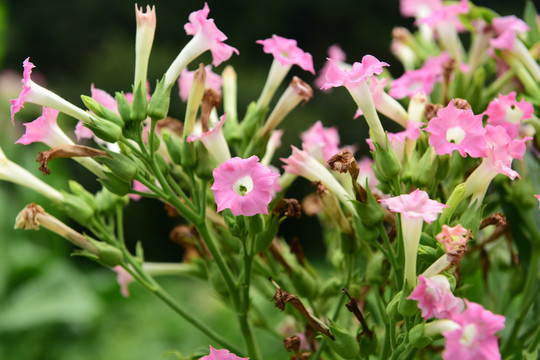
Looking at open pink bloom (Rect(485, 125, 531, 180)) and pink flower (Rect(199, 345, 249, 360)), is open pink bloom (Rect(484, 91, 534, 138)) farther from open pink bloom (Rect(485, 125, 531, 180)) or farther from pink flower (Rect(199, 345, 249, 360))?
pink flower (Rect(199, 345, 249, 360))

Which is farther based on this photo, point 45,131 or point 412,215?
point 45,131

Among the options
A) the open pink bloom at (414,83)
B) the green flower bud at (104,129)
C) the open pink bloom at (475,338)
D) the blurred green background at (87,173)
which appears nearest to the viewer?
the open pink bloom at (475,338)

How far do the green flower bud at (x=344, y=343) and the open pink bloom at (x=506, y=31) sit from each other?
285 mm

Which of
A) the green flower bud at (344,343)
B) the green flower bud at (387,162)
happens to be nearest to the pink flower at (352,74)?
the green flower bud at (387,162)

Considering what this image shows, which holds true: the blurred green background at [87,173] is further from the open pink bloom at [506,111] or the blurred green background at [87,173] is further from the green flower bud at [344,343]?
the open pink bloom at [506,111]

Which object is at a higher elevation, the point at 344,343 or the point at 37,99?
the point at 37,99

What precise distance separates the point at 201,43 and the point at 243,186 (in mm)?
142

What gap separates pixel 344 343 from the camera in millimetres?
410

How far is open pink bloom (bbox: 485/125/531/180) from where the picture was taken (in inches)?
15.8

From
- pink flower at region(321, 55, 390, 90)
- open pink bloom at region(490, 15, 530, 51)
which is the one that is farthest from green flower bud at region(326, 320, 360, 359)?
open pink bloom at region(490, 15, 530, 51)

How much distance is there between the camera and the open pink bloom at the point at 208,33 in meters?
0.46

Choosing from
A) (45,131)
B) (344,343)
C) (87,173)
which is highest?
(45,131)

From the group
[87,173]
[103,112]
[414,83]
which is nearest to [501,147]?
[414,83]

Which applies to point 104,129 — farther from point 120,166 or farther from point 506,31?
point 506,31
